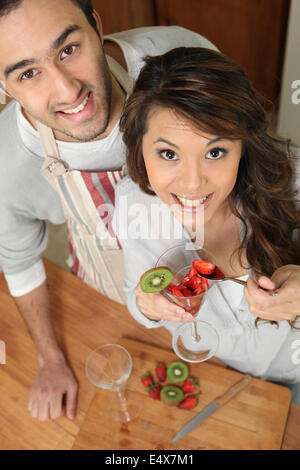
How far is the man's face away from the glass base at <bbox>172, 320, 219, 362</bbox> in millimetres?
656

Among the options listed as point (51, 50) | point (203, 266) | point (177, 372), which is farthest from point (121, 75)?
point (177, 372)

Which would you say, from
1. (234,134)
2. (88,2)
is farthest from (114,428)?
(88,2)

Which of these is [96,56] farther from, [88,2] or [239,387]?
[239,387]

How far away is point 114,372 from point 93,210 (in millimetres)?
556

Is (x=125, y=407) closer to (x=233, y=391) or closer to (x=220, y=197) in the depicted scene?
(x=233, y=391)

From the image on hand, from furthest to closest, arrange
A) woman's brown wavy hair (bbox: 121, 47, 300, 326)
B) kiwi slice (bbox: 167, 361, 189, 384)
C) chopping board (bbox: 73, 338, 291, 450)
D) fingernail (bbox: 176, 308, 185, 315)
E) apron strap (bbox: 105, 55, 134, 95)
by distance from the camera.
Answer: apron strap (bbox: 105, 55, 134, 95), kiwi slice (bbox: 167, 361, 189, 384), chopping board (bbox: 73, 338, 291, 450), fingernail (bbox: 176, 308, 185, 315), woman's brown wavy hair (bbox: 121, 47, 300, 326)

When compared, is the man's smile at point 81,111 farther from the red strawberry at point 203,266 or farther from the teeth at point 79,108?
the red strawberry at point 203,266

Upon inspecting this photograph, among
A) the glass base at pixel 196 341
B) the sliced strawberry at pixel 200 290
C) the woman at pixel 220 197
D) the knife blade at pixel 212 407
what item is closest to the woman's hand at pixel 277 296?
the woman at pixel 220 197

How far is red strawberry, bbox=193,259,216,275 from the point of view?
3.80ft

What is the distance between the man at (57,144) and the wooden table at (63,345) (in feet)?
0.13

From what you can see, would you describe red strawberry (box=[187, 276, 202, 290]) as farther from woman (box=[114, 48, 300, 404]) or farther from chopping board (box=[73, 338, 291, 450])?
chopping board (box=[73, 338, 291, 450])

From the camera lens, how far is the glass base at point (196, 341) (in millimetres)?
1290

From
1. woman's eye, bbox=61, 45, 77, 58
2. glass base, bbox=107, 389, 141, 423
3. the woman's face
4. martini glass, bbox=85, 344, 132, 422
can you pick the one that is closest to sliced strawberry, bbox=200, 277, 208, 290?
the woman's face

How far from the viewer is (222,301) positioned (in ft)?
4.81
